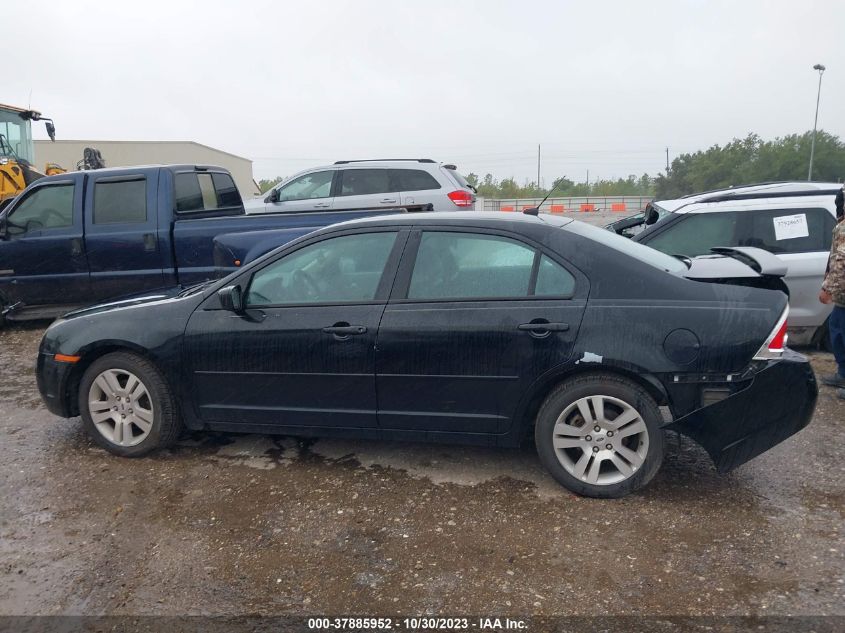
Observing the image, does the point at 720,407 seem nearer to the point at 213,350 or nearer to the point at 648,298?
the point at 648,298

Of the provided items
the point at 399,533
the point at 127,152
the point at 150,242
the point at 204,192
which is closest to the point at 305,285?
the point at 399,533

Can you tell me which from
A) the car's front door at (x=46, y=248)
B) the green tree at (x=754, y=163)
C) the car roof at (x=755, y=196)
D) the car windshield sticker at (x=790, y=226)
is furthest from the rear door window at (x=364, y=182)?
the green tree at (x=754, y=163)

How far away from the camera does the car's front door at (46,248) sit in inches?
317

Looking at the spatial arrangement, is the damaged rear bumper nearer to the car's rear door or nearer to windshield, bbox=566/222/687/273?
windshield, bbox=566/222/687/273

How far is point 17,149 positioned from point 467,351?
14658mm

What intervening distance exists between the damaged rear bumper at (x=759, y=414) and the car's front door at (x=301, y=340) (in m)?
1.82

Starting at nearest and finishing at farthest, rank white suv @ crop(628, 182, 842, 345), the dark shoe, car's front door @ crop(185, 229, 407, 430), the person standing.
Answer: car's front door @ crop(185, 229, 407, 430) → the person standing → the dark shoe → white suv @ crop(628, 182, 842, 345)

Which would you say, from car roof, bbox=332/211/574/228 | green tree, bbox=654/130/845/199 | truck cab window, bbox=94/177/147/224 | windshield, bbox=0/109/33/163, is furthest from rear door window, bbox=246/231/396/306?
green tree, bbox=654/130/845/199

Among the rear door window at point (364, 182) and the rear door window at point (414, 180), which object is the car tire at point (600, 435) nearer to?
the rear door window at point (414, 180)

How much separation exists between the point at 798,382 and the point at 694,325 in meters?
0.62

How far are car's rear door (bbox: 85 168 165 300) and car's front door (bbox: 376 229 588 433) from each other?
4.72 metres

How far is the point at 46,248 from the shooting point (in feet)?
26.5

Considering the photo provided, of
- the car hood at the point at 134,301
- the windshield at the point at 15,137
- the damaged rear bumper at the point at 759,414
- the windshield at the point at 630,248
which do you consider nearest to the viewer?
the damaged rear bumper at the point at 759,414

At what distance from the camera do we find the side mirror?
4.23 meters
